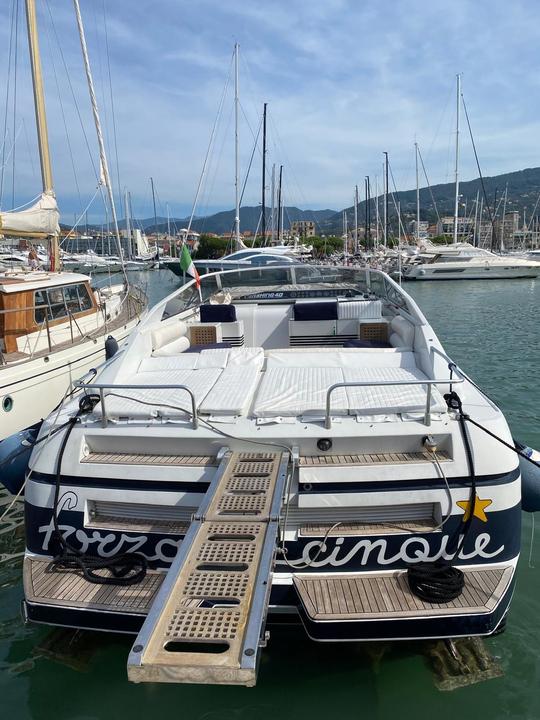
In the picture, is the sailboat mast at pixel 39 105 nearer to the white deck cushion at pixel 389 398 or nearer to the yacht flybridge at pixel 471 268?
the white deck cushion at pixel 389 398

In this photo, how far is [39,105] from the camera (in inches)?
487

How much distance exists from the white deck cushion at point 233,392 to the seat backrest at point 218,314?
2.61 metres

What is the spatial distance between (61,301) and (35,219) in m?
2.25

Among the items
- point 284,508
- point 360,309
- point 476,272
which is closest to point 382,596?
point 284,508

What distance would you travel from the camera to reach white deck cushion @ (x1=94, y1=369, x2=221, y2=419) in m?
3.89

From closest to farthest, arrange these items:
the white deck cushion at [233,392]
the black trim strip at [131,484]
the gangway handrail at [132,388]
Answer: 1. the black trim strip at [131,484]
2. the gangway handrail at [132,388]
3. the white deck cushion at [233,392]

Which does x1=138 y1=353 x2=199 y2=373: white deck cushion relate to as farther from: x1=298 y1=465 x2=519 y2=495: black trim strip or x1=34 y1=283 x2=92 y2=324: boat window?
x1=34 y1=283 x2=92 y2=324: boat window

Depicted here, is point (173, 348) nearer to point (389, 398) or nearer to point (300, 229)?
point (389, 398)

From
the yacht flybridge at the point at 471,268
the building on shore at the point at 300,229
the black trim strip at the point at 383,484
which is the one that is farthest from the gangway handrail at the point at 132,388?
the building on shore at the point at 300,229

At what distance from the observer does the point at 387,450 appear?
12.1ft

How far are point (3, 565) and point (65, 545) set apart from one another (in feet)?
7.47

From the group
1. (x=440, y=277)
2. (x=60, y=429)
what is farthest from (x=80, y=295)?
(x=440, y=277)

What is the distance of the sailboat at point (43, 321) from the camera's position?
810cm

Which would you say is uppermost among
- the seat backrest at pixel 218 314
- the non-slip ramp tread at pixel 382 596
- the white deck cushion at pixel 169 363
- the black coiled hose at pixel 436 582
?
the seat backrest at pixel 218 314
